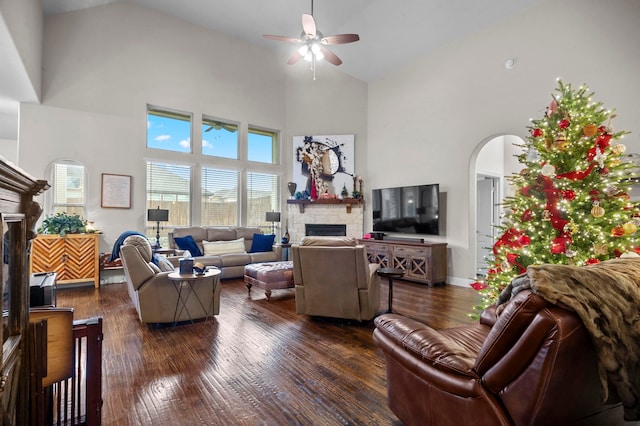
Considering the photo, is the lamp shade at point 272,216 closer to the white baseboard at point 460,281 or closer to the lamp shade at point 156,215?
the lamp shade at point 156,215

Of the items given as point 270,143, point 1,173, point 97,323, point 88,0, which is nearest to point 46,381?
point 97,323

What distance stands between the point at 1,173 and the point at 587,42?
608cm

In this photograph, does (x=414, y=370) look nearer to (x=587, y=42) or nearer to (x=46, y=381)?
(x=46, y=381)

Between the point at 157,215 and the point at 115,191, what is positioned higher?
the point at 115,191

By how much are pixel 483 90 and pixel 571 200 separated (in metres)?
3.52

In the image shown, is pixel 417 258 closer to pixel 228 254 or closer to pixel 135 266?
pixel 228 254

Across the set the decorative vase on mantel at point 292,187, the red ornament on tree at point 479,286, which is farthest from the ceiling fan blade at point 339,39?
the decorative vase on mantel at point 292,187

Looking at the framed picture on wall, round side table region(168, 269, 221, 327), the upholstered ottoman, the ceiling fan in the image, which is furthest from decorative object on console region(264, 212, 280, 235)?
round side table region(168, 269, 221, 327)

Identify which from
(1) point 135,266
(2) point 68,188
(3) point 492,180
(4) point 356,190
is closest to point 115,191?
(2) point 68,188

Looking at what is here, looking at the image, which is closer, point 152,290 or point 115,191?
point 152,290

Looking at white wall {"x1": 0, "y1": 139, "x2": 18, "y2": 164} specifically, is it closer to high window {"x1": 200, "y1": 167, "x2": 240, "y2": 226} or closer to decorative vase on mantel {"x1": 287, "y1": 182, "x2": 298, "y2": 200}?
high window {"x1": 200, "y1": 167, "x2": 240, "y2": 226}

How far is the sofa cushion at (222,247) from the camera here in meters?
6.29

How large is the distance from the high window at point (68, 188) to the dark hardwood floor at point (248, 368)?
2.52 metres

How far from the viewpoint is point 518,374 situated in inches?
44.1
